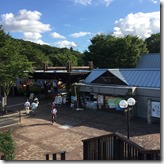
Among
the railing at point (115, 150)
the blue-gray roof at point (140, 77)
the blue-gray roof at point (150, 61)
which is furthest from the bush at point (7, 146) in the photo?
the blue-gray roof at point (150, 61)

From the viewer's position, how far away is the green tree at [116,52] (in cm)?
4977

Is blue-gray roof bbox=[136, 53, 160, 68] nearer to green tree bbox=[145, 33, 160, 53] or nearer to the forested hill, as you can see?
the forested hill

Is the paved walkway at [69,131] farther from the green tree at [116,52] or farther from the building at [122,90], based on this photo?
the green tree at [116,52]

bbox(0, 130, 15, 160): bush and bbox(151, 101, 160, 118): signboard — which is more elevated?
bbox(151, 101, 160, 118): signboard

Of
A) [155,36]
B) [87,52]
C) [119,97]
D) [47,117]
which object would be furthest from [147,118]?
[155,36]

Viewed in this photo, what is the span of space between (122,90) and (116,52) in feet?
86.9

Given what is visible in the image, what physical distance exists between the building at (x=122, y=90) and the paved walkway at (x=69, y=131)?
108cm

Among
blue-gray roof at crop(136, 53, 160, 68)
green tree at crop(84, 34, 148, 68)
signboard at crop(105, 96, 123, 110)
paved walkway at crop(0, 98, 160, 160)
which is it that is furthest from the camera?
green tree at crop(84, 34, 148, 68)

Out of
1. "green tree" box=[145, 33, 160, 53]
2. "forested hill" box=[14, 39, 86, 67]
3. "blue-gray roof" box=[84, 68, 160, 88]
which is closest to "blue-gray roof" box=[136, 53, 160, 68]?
"blue-gray roof" box=[84, 68, 160, 88]

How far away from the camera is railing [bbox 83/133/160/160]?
713cm

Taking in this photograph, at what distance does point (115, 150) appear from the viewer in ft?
28.9

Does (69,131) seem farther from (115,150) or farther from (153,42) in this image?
(153,42)

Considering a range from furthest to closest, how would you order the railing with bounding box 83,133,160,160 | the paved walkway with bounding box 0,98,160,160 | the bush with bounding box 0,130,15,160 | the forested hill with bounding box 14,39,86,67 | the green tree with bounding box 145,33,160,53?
the green tree with bounding box 145,33,160,53
the forested hill with bounding box 14,39,86,67
the paved walkway with bounding box 0,98,160,160
the bush with bounding box 0,130,15,160
the railing with bounding box 83,133,160,160

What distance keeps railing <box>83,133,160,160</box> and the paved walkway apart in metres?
3.99
